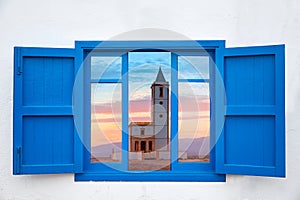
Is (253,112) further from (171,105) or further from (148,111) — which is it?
(148,111)

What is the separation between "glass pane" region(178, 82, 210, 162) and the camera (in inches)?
146

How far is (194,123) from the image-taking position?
4.02 metres

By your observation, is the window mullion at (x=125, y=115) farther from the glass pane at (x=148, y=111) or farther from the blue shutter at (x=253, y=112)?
the blue shutter at (x=253, y=112)

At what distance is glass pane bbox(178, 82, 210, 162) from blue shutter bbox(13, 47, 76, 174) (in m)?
1.01

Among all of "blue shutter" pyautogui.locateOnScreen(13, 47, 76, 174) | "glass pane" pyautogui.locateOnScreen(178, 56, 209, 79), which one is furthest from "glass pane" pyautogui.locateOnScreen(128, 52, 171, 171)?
→ "blue shutter" pyautogui.locateOnScreen(13, 47, 76, 174)

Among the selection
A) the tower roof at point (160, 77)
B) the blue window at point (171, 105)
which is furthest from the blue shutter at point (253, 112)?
the tower roof at point (160, 77)

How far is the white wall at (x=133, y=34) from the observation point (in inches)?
136

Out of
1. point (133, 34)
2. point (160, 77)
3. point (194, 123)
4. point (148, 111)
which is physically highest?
point (133, 34)

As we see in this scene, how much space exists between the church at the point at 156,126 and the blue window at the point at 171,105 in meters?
1.34

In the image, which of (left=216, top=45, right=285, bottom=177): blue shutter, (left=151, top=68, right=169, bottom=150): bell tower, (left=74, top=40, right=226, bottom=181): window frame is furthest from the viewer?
(left=151, top=68, right=169, bottom=150): bell tower

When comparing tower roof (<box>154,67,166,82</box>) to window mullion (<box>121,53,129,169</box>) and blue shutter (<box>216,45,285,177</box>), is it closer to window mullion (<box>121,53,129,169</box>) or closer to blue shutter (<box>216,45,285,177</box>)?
window mullion (<box>121,53,129,169</box>)

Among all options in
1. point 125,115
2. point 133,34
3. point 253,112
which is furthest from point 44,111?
point 253,112

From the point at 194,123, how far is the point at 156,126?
166 centimetres

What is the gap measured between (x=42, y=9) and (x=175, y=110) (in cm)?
149
